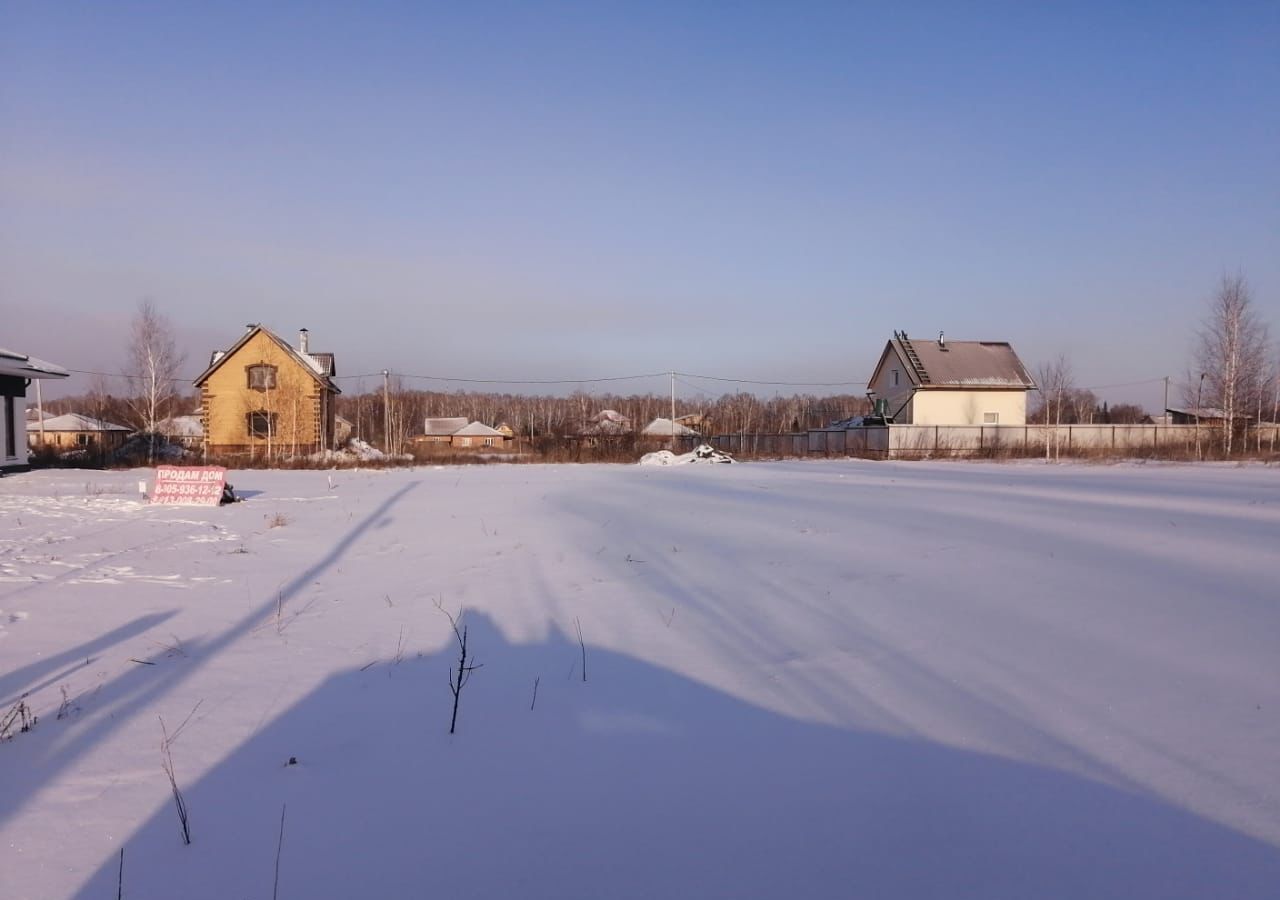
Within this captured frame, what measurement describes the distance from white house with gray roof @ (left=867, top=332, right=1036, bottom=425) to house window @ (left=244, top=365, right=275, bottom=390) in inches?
1439

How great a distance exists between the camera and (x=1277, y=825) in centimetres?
270

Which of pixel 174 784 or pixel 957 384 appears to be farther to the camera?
pixel 957 384

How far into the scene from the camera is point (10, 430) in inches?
907

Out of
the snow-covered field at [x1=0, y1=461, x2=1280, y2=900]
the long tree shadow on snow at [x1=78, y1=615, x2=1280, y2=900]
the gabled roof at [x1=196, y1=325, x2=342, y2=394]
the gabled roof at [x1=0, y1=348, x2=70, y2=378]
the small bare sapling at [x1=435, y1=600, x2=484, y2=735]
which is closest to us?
the long tree shadow on snow at [x1=78, y1=615, x2=1280, y2=900]

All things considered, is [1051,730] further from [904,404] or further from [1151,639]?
[904,404]

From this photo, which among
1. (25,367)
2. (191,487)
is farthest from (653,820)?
(25,367)

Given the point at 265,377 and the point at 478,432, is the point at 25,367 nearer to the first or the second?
the point at 265,377

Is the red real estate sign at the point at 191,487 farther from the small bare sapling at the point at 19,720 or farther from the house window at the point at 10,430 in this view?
the house window at the point at 10,430

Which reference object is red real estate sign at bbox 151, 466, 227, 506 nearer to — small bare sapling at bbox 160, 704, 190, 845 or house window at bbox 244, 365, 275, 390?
small bare sapling at bbox 160, 704, 190, 845

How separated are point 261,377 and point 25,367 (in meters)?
16.1

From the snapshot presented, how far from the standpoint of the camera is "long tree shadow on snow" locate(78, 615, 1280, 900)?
248 centimetres

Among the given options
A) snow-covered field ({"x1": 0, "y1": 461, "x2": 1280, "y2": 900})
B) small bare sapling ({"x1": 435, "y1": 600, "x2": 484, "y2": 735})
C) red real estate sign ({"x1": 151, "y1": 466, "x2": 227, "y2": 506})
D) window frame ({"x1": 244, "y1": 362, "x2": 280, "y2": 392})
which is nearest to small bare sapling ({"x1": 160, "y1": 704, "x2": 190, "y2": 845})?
snow-covered field ({"x1": 0, "y1": 461, "x2": 1280, "y2": 900})

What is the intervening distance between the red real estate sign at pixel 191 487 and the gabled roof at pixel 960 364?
37781 millimetres

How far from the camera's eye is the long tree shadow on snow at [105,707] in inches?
125
